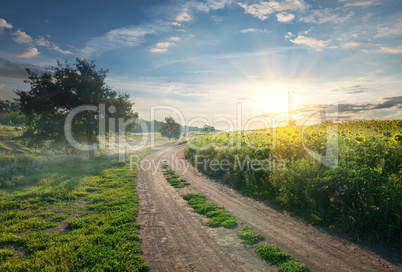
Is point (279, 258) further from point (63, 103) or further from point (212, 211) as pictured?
point (63, 103)

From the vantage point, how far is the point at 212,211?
302 inches

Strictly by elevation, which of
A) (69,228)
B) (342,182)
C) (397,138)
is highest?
(397,138)

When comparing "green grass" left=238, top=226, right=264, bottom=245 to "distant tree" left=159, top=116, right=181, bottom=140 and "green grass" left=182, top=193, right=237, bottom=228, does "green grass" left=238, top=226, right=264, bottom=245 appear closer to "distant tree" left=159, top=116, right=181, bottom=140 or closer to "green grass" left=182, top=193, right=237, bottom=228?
"green grass" left=182, top=193, right=237, bottom=228

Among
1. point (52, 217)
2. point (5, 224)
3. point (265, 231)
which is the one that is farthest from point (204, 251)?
point (5, 224)

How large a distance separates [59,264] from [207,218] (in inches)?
177

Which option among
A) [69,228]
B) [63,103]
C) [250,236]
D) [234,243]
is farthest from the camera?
[63,103]

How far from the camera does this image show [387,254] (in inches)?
179

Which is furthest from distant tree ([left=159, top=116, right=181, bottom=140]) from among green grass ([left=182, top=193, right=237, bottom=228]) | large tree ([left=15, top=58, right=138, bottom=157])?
green grass ([left=182, top=193, right=237, bottom=228])

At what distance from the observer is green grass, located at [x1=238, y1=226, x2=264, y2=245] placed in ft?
17.7

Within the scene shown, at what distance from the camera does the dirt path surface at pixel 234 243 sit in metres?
4.42

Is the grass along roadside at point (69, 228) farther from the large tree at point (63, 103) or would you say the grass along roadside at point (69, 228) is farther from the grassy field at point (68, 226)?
the large tree at point (63, 103)

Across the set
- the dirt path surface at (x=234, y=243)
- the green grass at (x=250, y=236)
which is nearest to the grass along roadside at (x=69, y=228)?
the dirt path surface at (x=234, y=243)

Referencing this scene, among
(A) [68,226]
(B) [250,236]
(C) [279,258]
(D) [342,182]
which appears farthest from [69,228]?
(D) [342,182]

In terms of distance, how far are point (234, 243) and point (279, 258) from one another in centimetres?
125
